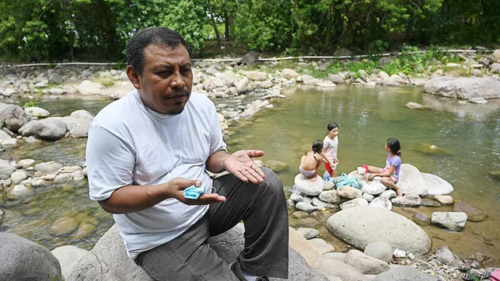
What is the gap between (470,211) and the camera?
17.7 ft

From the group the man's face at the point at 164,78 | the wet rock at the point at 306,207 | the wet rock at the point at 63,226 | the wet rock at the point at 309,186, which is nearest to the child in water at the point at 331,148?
the wet rock at the point at 309,186

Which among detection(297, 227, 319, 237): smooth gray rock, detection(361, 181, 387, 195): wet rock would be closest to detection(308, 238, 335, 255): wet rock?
detection(297, 227, 319, 237): smooth gray rock

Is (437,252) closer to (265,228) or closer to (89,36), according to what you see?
(265,228)

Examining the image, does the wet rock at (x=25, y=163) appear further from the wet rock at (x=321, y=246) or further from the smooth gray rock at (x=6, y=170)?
the wet rock at (x=321, y=246)

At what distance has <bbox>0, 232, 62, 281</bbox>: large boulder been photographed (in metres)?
2.68

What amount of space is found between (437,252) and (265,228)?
10.1 feet

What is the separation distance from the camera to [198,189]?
188 centimetres

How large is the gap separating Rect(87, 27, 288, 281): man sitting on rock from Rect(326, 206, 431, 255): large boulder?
8.63ft

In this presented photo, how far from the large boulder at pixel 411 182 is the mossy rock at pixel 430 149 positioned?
2036mm

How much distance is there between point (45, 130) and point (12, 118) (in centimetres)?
123

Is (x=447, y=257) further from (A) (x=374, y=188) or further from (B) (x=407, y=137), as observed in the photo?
(B) (x=407, y=137)

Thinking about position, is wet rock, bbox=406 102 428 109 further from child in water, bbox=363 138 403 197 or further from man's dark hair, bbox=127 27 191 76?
man's dark hair, bbox=127 27 191 76

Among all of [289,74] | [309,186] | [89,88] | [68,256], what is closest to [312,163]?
[309,186]

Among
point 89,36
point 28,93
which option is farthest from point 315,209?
point 89,36
